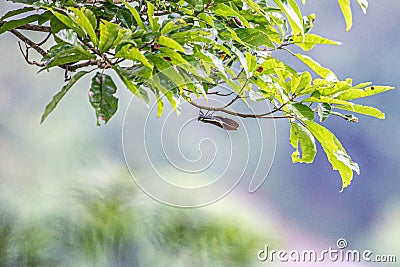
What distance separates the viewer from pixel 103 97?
740 millimetres

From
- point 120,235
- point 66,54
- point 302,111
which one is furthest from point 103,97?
point 120,235

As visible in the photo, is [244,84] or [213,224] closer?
[244,84]

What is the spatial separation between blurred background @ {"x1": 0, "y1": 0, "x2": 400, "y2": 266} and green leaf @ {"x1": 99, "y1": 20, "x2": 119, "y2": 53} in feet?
5.13

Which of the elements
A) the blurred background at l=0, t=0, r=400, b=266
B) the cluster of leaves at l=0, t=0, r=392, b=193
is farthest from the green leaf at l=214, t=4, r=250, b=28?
the blurred background at l=0, t=0, r=400, b=266

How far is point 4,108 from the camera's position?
7.04ft

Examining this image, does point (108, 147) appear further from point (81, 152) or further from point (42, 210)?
point (42, 210)

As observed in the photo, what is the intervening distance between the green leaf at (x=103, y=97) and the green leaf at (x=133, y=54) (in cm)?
9

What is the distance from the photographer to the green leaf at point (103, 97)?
73 cm

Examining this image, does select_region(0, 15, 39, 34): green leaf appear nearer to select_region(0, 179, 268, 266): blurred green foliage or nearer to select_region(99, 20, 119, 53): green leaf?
select_region(99, 20, 119, 53): green leaf

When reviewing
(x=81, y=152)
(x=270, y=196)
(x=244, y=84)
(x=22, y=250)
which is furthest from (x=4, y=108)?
(x=244, y=84)

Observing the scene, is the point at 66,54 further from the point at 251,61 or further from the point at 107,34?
the point at 251,61

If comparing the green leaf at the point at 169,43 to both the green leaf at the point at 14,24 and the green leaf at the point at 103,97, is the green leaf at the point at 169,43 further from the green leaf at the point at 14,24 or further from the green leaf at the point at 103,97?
the green leaf at the point at 14,24

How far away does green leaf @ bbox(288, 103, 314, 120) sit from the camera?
863 mm

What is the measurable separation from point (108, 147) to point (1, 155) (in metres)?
0.41
